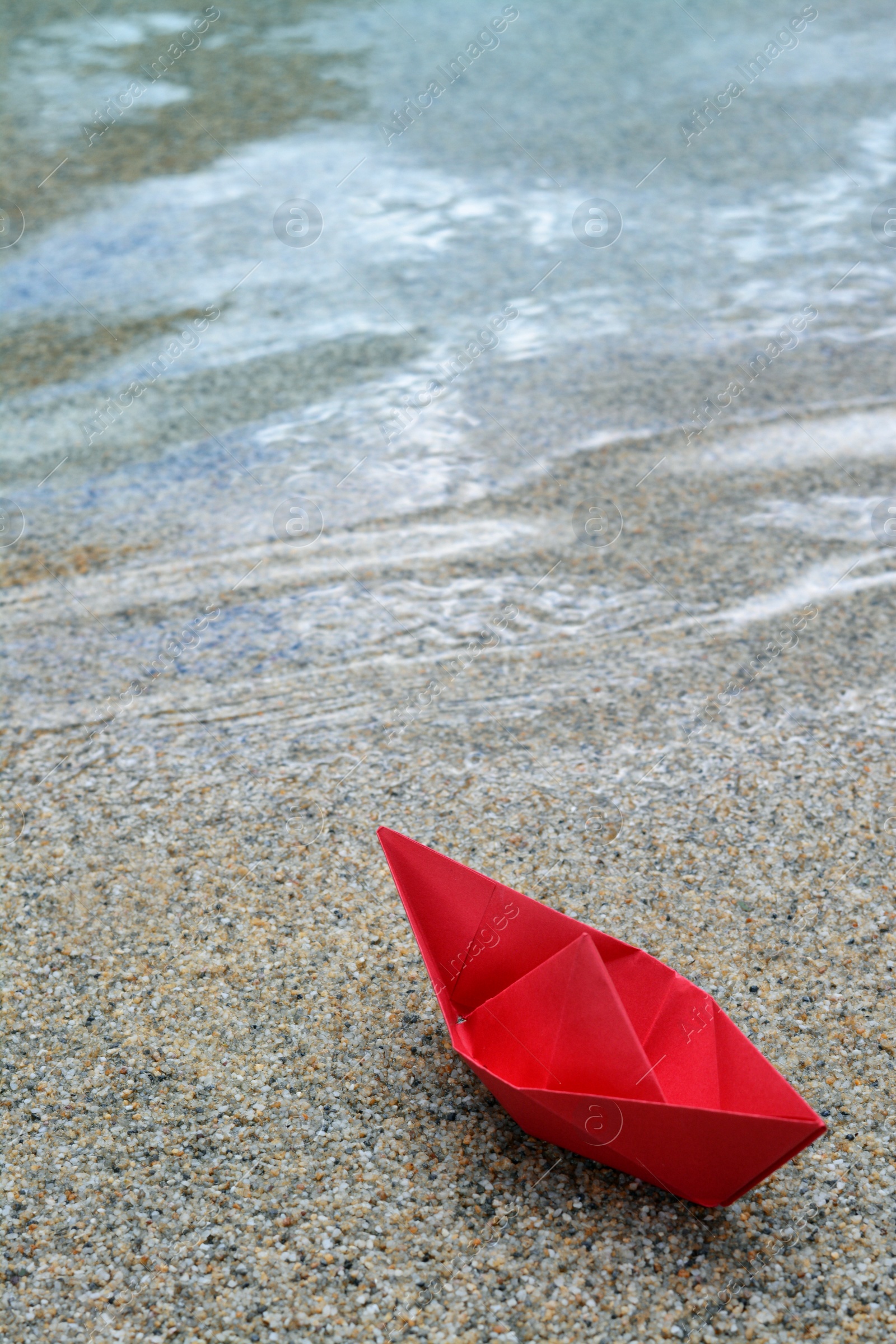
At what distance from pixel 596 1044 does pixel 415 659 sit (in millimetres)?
1148

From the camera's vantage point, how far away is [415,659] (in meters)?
2.26

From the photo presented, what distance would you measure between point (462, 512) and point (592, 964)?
1585mm

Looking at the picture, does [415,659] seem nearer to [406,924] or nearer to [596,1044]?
[406,924]

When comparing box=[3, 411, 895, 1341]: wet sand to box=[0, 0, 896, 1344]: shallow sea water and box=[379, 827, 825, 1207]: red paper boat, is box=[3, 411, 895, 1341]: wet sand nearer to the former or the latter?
box=[0, 0, 896, 1344]: shallow sea water

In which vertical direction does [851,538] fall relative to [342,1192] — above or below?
below

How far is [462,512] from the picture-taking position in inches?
104

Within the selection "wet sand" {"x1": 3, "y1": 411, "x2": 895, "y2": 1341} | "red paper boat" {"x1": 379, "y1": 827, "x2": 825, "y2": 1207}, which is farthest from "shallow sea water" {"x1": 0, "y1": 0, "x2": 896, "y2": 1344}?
"red paper boat" {"x1": 379, "y1": 827, "x2": 825, "y2": 1207}

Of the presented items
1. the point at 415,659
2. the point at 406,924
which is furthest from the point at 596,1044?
the point at 415,659

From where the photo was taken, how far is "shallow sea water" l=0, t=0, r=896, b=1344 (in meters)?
1.27

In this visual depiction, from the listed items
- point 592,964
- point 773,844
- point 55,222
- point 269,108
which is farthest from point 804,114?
point 592,964

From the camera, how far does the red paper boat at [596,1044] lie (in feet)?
3.84

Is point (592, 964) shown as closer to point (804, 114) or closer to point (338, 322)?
point (338, 322)

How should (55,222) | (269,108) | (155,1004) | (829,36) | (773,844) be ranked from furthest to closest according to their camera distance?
(829,36) → (269,108) → (55,222) → (773,844) → (155,1004)

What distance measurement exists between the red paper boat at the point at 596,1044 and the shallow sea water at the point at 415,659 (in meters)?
0.12
